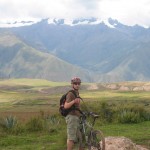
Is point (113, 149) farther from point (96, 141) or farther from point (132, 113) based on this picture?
point (132, 113)

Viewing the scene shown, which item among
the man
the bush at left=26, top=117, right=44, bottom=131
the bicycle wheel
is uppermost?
the man

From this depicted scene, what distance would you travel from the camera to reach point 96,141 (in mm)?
12672

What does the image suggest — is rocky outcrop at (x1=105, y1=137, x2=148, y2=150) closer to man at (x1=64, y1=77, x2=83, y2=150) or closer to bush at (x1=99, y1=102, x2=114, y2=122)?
man at (x1=64, y1=77, x2=83, y2=150)

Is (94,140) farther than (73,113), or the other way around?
(94,140)

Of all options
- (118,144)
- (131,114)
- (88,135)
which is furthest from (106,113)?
(88,135)

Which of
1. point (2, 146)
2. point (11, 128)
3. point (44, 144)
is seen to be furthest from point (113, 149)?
point (11, 128)

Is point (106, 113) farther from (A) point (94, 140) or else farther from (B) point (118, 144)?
(A) point (94, 140)

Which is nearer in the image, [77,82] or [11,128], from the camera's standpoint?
[77,82]

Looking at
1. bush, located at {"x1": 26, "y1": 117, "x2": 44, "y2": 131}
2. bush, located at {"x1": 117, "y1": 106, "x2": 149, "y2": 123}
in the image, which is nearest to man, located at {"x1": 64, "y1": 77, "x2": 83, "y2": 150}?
bush, located at {"x1": 26, "y1": 117, "x2": 44, "y2": 131}

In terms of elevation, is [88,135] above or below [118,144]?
above

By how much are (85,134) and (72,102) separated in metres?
1.45

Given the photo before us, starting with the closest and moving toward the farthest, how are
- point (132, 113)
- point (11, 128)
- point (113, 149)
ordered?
point (113, 149)
point (11, 128)
point (132, 113)

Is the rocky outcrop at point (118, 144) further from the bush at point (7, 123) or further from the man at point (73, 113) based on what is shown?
the bush at point (7, 123)

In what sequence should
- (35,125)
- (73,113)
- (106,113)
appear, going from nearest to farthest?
(73,113) < (35,125) < (106,113)
